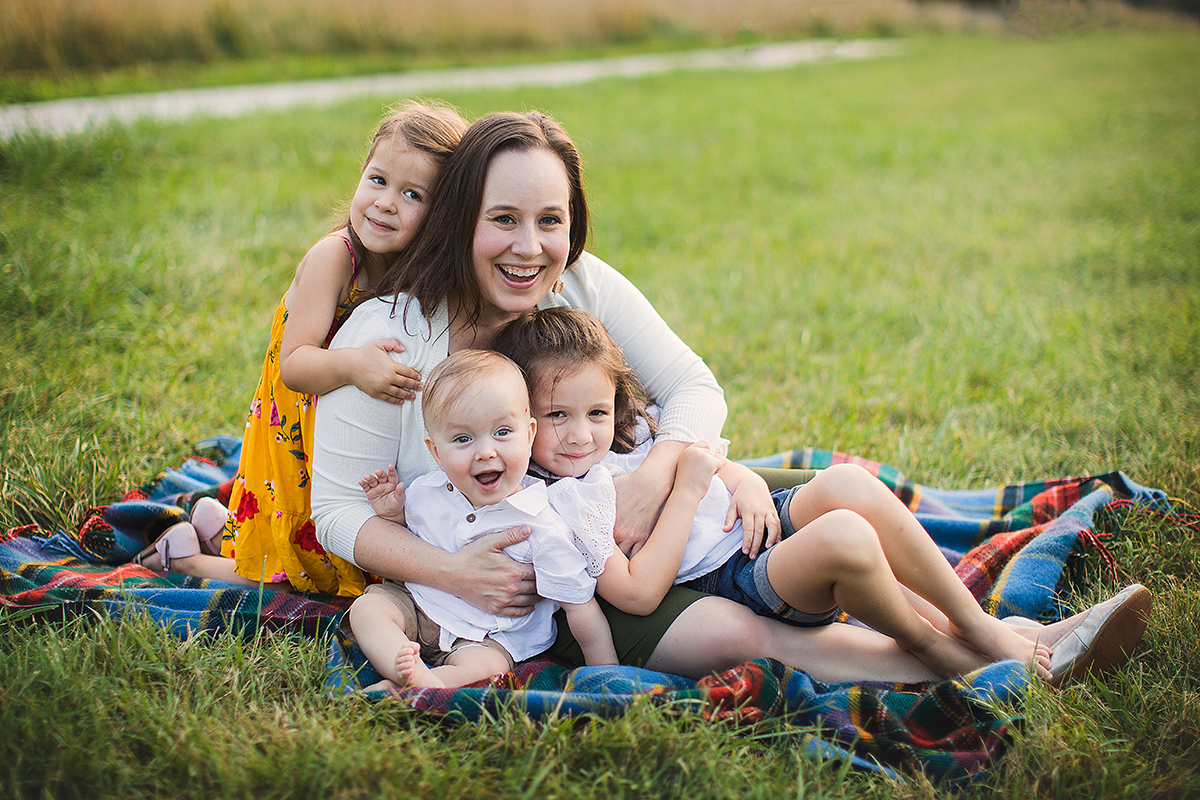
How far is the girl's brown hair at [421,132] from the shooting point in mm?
2299

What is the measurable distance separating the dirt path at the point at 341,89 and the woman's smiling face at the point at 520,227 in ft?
16.3

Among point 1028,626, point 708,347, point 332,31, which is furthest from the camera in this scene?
point 332,31

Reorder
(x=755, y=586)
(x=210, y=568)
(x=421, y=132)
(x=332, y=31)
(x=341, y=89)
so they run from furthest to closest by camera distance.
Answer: (x=332, y=31)
(x=341, y=89)
(x=210, y=568)
(x=421, y=132)
(x=755, y=586)

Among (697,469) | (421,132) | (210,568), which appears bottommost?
(210,568)

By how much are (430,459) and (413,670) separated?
1.79ft

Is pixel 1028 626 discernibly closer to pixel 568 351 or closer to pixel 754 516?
pixel 754 516

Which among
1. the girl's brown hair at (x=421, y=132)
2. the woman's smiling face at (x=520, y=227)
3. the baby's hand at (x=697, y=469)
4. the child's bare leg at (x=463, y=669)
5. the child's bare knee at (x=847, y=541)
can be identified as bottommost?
the child's bare leg at (x=463, y=669)

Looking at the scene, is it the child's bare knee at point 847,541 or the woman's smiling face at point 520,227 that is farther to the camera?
the woman's smiling face at point 520,227

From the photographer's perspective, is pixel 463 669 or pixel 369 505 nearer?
pixel 463 669

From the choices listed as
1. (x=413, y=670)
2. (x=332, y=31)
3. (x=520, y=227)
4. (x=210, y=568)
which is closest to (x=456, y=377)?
(x=520, y=227)

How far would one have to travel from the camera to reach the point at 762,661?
6.57ft

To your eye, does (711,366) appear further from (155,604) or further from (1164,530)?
(155,604)

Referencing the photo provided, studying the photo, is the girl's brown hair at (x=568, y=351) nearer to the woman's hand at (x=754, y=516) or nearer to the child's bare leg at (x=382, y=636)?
the woman's hand at (x=754, y=516)

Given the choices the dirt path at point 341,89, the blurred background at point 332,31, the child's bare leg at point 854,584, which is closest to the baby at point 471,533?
the child's bare leg at point 854,584
